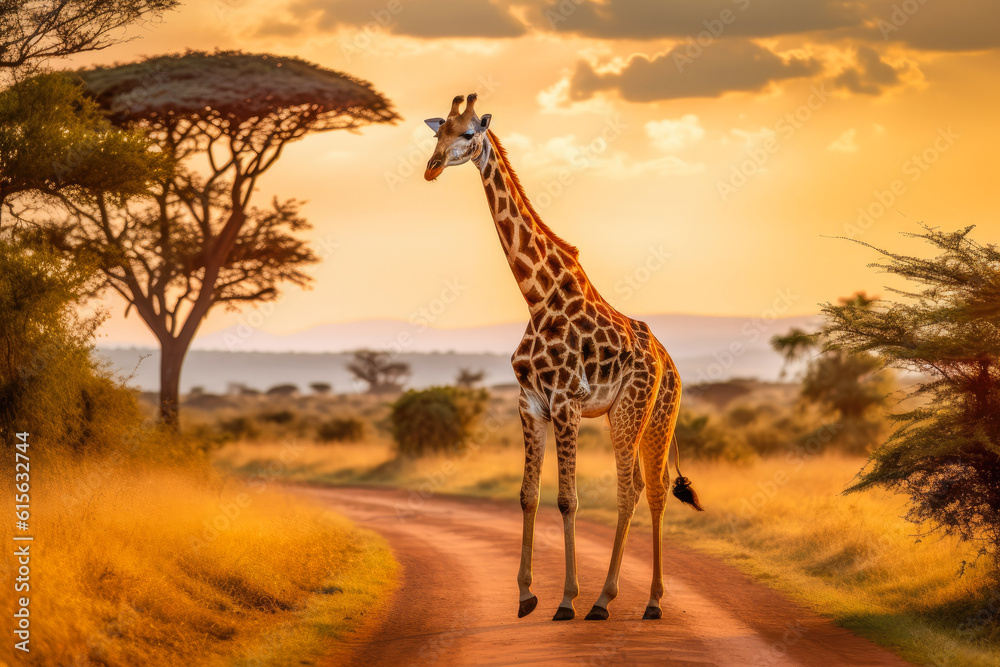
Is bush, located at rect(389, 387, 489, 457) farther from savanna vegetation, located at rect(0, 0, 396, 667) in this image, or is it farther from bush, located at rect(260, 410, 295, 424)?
bush, located at rect(260, 410, 295, 424)

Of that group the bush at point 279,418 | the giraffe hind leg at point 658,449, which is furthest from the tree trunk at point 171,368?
the bush at point 279,418

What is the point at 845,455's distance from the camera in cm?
3222

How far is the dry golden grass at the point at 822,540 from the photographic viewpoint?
10.3m

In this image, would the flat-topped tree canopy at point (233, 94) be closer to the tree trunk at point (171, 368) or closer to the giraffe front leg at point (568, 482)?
the tree trunk at point (171, 368)

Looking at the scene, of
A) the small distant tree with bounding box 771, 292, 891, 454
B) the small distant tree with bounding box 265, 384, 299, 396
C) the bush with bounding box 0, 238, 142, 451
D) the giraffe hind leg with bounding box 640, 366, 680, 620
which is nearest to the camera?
the giraffe hind leg with bounding box 640, 366, 680, 620

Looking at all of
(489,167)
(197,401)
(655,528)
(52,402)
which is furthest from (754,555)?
(197,401)

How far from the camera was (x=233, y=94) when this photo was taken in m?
23.6

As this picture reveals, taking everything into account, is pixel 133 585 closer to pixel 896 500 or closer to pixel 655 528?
pixel 655 528

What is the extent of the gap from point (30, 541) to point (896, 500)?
16.0 metres

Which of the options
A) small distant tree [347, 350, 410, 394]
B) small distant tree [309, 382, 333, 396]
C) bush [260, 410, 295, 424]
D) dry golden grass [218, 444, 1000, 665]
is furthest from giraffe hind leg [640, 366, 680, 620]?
small distant tree [309, 382, 333, 396]

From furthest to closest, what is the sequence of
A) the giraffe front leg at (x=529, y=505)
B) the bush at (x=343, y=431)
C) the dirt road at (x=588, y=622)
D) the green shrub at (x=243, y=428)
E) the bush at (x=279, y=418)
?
1. the bush at (x=279, y=418)
2. the green shrub at (x=243, y=428)
3. the bush at (x=343, y=431)
4. the giraffe front leg at (x=529, y=505)
5. the dirt road at (x=588, y=622)

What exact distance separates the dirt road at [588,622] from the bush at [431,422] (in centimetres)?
1791

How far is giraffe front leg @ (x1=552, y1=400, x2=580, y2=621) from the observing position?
9664mm

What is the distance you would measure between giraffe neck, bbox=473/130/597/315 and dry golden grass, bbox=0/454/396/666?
13.7 ft
